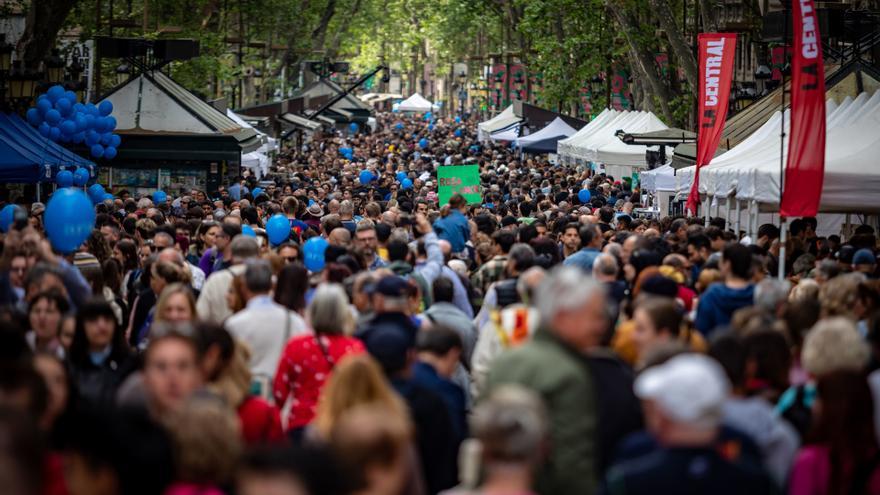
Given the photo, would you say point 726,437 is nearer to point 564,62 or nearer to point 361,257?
point 361,257

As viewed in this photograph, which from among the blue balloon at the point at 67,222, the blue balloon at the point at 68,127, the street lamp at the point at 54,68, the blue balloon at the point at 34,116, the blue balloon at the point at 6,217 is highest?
the street lamp at the point at 54,68

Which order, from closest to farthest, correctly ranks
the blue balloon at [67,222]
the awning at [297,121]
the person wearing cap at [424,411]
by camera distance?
the person wearing cap at [424,411] < the blue balloon at [67,222] < the awning at [297,121]

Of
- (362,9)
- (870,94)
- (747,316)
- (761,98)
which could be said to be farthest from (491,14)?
(747,316)

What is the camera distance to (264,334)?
8.32 metres

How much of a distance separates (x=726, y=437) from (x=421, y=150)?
48737 mm

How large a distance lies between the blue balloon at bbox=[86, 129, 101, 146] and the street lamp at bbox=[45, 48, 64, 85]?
1222 millimetres

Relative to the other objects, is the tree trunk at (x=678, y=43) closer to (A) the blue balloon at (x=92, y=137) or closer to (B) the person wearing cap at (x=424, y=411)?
(A) the blue balloon at (x=92, y=137)

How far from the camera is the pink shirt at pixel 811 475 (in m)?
6.03

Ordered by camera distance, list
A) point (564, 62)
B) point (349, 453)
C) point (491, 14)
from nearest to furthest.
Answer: point (349, 453) < point (564, 62) < point (491, 14)

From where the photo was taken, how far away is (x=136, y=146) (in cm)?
2892

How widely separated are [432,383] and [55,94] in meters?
18.0

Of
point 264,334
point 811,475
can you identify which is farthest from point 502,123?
point 811,475

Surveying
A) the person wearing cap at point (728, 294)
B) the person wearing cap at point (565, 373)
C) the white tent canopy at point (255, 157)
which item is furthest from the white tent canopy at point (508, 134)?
the person wearing cap at point (565, 373)

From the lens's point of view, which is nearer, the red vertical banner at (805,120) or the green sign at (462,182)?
the red vertical banner at (805,120)
